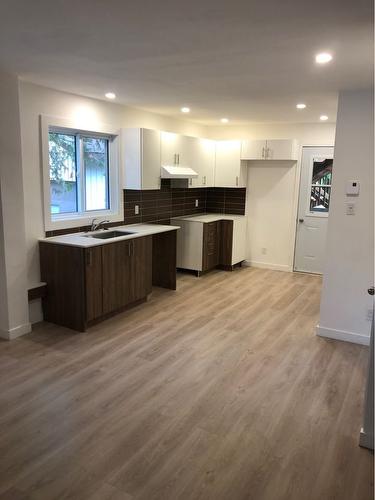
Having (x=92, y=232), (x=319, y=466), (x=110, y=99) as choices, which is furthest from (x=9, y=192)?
(x=319, y=466)

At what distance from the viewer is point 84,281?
3.79m

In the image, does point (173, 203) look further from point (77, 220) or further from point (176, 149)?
point (77, 220)

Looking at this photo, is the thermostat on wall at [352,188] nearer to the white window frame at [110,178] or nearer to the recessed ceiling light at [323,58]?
the recessed ceiling light at [323,58]

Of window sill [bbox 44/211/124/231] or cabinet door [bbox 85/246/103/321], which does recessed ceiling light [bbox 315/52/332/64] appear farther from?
window sill [bbox 44/211/124/231]

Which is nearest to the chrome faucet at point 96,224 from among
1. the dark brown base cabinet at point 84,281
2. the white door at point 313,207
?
the dark brown base cabinet at point 84,281

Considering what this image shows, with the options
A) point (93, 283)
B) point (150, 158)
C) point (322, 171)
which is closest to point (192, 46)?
point (93, 283)

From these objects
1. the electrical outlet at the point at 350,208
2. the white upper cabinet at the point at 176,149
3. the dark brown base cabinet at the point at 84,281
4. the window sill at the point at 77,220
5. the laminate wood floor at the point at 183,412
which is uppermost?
the white upper cabinet at the point at 176,149

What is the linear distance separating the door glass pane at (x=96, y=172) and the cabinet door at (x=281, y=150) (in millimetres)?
2654

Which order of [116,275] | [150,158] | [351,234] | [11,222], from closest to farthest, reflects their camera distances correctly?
[11,222] < [351,234] < [116,275] < [150,158]

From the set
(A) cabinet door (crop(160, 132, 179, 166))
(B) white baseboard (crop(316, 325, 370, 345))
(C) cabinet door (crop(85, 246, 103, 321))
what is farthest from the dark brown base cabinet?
(B) white baseboard (crop(316, 325, 370, 345))

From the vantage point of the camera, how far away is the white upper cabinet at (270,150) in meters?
6.06

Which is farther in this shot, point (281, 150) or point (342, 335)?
point (281, 150)

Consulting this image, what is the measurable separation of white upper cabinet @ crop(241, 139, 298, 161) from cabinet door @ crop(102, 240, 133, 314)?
292cm

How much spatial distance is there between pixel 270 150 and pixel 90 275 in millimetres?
3716
